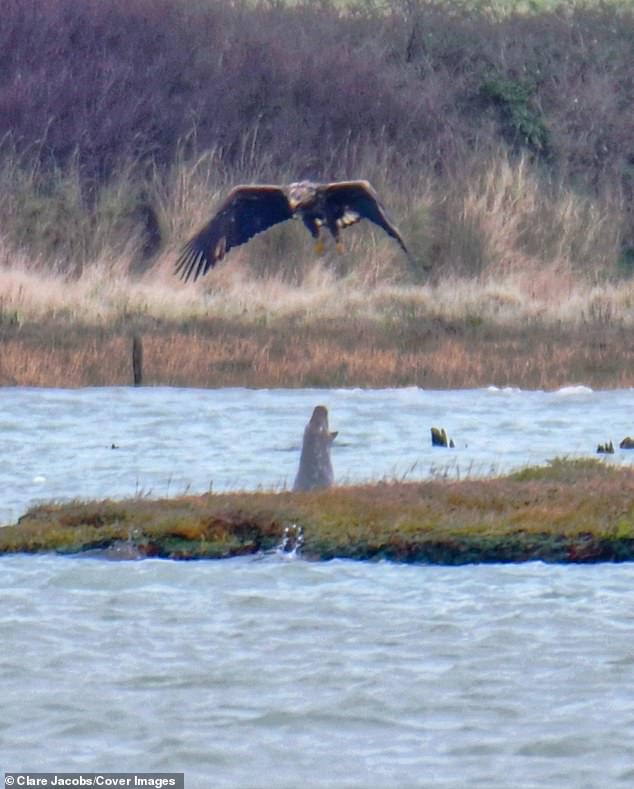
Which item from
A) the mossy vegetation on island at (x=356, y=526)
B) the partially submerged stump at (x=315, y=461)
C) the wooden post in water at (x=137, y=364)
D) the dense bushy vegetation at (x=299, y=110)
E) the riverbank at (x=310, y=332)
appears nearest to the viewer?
the mossy vegetation on island at (x=356, y=526)

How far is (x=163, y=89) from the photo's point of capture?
26766 mm

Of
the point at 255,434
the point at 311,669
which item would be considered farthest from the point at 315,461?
the point at 255,434

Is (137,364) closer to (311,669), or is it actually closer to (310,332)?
(310,332)

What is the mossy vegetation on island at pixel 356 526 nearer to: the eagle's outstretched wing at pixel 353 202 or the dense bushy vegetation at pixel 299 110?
the eagle's outstretched wing at pixel 353 202

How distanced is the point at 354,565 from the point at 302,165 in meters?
17.7

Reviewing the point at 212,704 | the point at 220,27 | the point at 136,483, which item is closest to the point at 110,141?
the point at 220,27

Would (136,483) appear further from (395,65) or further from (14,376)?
(395,65)

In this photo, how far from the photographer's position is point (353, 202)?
13898 millimetres

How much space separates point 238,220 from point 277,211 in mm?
287

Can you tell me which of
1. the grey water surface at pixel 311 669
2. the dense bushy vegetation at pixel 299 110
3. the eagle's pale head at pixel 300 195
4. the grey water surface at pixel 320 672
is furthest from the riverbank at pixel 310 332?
the grey water surface at pixel 320 672

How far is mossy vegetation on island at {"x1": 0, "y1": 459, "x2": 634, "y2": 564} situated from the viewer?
9.04 meters

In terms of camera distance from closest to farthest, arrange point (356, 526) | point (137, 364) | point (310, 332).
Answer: point (356, 526)
point (137, 364)
point (310, 332)

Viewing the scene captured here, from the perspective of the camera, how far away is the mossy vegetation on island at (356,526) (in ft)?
29.7

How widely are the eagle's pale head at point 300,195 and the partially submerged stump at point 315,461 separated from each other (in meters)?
3.49
